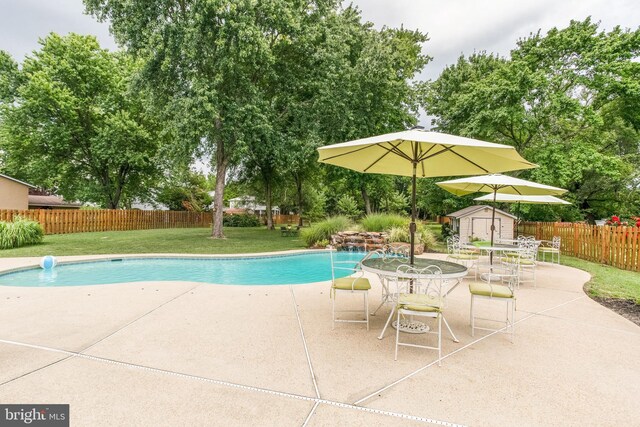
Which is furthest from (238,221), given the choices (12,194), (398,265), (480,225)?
(398,265)

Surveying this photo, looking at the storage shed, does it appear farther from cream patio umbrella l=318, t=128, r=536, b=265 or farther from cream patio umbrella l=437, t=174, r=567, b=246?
cream patio umbrella l=318, t=128, r=536, b=265

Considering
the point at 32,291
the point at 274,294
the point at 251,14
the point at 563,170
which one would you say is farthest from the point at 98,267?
the point at 563,170

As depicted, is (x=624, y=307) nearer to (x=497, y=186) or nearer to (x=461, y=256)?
(x=461, y=256)

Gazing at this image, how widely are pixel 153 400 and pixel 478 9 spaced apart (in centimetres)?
1323

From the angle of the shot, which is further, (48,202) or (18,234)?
(48,202)

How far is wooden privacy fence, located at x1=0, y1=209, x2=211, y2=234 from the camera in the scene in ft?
54.0

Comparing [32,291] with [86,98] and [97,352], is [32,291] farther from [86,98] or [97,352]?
[86,98]

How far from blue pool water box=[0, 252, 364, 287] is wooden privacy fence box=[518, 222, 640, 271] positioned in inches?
290

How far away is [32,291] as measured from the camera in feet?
18.1

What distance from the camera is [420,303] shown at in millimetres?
3221

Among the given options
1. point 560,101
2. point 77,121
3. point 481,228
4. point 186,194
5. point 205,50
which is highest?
point 205,50

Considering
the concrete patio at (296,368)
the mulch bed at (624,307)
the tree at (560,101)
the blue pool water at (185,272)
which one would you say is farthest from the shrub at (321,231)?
the mulch bed at (624,307)

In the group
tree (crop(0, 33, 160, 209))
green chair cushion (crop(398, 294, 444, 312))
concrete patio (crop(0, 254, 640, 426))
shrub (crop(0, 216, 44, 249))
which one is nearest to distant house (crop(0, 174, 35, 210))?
tree (crop(0, 33, 160, 209))

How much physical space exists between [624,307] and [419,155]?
4.26 metres
